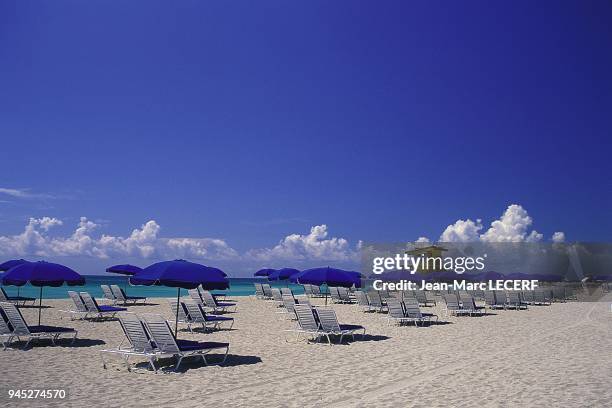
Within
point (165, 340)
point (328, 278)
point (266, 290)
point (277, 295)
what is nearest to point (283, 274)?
point (277, 295)

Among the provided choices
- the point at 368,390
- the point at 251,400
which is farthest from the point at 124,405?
the point at 368,390

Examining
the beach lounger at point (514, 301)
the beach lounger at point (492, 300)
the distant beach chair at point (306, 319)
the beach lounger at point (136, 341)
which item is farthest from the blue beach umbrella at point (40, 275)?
the beach lounger at point (514, 301)

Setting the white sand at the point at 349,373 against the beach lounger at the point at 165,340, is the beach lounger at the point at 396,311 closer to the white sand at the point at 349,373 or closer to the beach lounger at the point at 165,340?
the white sand at the point at 349,373

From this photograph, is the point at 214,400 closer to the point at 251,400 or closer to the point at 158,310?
the point at 251,400

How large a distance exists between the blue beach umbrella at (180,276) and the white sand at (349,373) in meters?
1.28

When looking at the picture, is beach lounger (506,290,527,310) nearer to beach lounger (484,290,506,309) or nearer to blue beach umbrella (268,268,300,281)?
beach lounger (484,290,506,309)

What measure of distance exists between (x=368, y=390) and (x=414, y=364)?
229cm

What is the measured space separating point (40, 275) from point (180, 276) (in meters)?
3.71

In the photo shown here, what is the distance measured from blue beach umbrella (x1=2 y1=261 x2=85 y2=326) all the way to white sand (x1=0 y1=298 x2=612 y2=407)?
1.27m

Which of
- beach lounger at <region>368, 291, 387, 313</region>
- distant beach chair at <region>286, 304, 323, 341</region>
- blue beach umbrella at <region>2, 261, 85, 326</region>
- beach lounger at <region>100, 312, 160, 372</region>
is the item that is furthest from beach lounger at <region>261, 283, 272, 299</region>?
beach lounger at <region>100, 312, 160, 372</region>

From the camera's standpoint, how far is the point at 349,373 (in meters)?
7.92

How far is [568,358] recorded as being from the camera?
31.9 ft

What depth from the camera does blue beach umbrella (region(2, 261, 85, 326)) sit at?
10.3 meters

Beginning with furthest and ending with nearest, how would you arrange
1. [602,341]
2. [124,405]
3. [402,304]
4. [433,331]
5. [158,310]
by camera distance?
[158,310] → [402,304] → [433,331] → [602,341] → [124,405]
